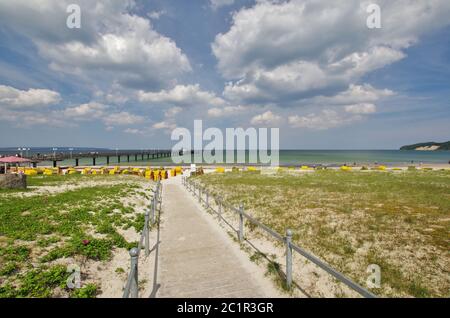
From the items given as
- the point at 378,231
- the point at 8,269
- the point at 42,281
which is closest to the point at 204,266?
the point at 42,281

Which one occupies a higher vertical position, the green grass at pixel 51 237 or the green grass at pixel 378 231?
the green grass at pixel 51 237

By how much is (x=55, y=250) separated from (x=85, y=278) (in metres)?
1.56

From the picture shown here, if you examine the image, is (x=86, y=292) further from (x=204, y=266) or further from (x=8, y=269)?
(x=204, y=266)

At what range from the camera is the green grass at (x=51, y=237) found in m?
5.26

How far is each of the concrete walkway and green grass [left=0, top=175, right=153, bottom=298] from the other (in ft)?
5.02

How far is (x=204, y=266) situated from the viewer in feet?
21.5

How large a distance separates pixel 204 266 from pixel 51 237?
16.5 ft

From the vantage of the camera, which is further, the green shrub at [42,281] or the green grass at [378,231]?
the green grass at [378,231]

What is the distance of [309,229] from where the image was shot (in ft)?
31.3

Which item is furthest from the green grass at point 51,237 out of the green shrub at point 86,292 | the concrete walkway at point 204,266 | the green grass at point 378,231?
the green grass at point 378,231

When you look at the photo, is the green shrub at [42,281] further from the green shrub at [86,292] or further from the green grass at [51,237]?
the green shrub at [86,292]

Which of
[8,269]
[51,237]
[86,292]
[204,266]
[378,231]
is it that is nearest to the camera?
[86,292]

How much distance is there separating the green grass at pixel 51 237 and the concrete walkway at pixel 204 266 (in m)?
1.53
